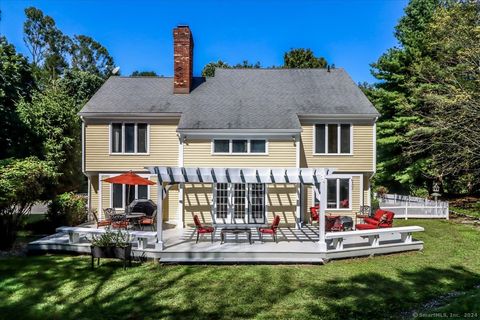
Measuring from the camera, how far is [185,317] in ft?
22.4

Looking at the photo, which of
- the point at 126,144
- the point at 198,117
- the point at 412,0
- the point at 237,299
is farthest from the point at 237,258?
the point at 412,0

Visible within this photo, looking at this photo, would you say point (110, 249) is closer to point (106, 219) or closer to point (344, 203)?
point (106, 219)

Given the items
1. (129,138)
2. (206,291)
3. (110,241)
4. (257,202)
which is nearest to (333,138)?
(257,202)

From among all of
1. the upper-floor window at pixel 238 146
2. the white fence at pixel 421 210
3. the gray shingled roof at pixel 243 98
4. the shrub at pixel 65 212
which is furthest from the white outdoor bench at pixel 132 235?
the white fence at pixel 421 210

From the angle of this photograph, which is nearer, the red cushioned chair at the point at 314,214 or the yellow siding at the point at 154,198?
the red cushioned chair at the point at 314,214

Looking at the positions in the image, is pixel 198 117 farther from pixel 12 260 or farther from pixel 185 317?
pixel 185 317

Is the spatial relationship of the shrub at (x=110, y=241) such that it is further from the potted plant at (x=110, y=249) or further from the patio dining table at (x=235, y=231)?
the patio dining table at (x=235, y=231)

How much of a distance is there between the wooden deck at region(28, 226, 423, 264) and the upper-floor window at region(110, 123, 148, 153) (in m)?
5.35

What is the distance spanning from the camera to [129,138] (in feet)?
55.5

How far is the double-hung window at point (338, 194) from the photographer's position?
55.6ft

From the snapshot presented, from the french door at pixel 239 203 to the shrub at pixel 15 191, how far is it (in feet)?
23.7

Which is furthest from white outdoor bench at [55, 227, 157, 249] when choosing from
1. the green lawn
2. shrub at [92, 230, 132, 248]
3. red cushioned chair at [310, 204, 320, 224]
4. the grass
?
the grass

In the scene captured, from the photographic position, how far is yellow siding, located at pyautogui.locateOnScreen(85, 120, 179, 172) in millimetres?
16781

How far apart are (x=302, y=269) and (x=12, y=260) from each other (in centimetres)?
918
